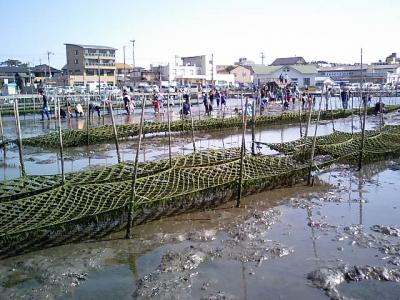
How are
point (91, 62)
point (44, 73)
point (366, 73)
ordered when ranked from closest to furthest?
1. point (44, 73)
2. point (91, 62)
3. point (366, 73)

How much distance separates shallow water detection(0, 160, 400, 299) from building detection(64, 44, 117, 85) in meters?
58.2

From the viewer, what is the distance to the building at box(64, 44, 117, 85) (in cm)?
6544

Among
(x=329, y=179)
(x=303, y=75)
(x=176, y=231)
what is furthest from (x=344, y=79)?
(x=176, y=231)

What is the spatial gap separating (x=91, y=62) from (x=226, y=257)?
63.4 meters

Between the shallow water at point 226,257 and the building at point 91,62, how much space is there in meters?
58.2

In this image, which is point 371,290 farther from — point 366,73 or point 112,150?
point 366,73

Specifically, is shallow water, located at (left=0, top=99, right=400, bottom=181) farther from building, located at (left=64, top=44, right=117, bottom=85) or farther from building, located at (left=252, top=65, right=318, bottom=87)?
building, located at (left=252, top=65, right=318, bottom=87)

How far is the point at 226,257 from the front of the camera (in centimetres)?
755

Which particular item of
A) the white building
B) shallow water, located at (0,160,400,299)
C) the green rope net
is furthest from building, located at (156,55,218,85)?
shallow water, located at (0,160,400,299)

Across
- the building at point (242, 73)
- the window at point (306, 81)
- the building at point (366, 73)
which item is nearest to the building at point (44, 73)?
the building at point (242, 73)

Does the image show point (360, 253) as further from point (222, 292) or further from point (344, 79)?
point (344, 79)

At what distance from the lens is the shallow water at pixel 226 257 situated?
6438 millimetres

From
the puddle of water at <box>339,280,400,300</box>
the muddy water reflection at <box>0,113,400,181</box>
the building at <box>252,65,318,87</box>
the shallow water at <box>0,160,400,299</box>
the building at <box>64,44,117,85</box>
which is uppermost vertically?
the building at <box>64,44,117,85</box>

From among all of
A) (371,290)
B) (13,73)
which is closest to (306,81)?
(13,73)
